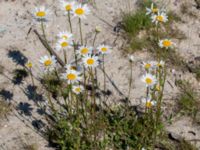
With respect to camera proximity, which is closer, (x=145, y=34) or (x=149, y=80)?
(x=149, y=80)

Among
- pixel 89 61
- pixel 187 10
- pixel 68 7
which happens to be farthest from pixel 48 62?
pixel 187 10

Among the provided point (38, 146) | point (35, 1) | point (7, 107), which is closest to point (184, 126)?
point (38, 146)

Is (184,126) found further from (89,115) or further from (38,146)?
(38,146)

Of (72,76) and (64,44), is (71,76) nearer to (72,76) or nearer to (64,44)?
(72,76)

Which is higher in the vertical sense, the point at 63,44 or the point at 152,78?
the point at 63,44

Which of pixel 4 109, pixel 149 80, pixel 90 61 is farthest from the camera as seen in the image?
pixel 4 109

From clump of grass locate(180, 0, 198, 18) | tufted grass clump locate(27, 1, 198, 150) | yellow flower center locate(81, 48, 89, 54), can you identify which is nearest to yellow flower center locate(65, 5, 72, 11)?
tufted grass clump locate(27, 1, 198, 150)
